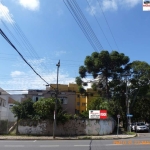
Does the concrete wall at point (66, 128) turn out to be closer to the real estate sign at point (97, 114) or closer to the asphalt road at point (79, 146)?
A: the real estate sign at point (97, 114)

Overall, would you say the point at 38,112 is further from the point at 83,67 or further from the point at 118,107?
the point at 118,107

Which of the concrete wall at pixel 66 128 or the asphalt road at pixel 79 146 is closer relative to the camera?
the asphalt road at pixel 79 146

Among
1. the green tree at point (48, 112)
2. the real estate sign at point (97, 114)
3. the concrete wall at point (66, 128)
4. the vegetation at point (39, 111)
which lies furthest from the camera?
the real estate sign at point (97, 114)

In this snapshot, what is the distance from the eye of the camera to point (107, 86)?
143 feet

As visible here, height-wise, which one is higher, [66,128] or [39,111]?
[39,111]

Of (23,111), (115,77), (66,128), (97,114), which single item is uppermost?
(115,77)

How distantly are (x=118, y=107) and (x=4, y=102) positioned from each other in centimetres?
2053

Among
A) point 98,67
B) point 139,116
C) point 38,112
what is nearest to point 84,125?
point 38,112

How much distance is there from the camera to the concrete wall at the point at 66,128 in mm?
29859

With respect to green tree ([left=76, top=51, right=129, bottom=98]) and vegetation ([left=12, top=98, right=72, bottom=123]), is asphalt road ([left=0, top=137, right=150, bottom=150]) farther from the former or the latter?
green tree ([left=76, top=51, right=129, bottom=98])

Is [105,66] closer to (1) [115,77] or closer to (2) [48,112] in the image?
(1) [115,77]

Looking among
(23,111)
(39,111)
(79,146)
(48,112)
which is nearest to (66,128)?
(48,112)

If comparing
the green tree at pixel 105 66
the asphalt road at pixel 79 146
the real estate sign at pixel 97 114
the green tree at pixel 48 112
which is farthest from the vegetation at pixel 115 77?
the asphalt road at pixel 79 146

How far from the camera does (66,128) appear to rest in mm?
30203
